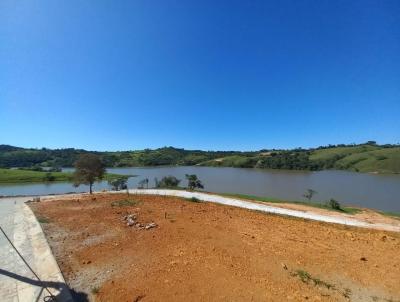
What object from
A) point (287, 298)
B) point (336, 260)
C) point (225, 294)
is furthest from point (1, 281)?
point (336, 260)

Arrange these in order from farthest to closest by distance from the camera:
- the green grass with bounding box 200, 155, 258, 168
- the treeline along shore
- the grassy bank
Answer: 1. the green grass with bounding box 200, 155, 258, 168
2. the treeline along shore
3. the grassy bank

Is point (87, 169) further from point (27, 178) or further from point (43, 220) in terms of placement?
point (27, 178)

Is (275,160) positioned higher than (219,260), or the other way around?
(275,160)

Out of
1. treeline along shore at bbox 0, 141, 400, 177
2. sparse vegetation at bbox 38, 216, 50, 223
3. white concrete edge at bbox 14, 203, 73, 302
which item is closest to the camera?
white concrete edge at bbox 14, 203, 73, 302

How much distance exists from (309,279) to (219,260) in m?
2.71

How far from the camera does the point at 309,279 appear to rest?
27.1 feet

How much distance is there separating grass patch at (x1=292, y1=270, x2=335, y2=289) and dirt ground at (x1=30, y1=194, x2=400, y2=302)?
0.03 m

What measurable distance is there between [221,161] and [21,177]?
89211 millimetres

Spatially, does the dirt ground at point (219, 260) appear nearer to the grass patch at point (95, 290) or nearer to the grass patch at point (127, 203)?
the grass patch at point (95, 290)

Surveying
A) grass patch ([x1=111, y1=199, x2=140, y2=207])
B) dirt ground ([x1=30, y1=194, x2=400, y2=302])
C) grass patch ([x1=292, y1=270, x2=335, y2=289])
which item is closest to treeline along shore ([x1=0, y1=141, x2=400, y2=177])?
grass patch ([x1=111, y1=199, x2=140, y2=207])

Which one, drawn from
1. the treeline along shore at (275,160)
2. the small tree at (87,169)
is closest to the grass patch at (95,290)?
the small tree at (87,169)

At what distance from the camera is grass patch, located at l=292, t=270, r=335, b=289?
7.99 metres

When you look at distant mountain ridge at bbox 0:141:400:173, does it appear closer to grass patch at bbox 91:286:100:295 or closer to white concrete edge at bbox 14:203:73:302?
white concrete edge at bbox 14:203:73:302

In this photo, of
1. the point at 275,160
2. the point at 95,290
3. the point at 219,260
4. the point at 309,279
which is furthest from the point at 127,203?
the point at 275,160
